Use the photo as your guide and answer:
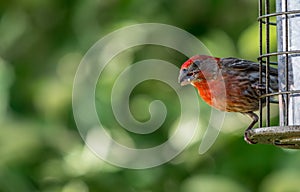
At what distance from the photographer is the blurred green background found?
34.1 ft

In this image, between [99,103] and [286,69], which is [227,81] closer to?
[286,69]

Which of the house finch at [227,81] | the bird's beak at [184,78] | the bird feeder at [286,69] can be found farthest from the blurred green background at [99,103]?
the bird feeder at [286,69]

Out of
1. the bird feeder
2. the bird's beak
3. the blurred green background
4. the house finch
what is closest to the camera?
the bird feeder

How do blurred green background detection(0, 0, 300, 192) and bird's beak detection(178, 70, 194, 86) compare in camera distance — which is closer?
bird's beak detection(178, 70, 194, 86)

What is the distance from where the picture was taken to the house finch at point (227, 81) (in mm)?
7953

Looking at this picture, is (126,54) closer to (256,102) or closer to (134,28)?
(134,28)

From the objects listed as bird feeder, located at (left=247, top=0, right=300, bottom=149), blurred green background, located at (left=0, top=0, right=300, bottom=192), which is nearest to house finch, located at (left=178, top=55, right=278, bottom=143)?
bird feeder, located at (left=247, top=0, right=300, bottom=149)

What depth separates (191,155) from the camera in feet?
35.1

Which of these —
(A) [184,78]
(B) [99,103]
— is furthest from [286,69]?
(B) [99,103]

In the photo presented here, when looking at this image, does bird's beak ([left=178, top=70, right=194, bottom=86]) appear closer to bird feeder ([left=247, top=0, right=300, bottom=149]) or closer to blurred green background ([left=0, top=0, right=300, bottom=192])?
bird feeder ([left=247, top=0, right=300, bottom=149])

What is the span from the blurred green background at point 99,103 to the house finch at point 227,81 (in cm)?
131

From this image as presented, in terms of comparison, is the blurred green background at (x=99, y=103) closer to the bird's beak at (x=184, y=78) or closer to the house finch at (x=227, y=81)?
the house finch at (x=227, y=81)

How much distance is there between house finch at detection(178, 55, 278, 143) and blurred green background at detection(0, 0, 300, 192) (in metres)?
1.31

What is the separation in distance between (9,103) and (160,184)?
181 cm
